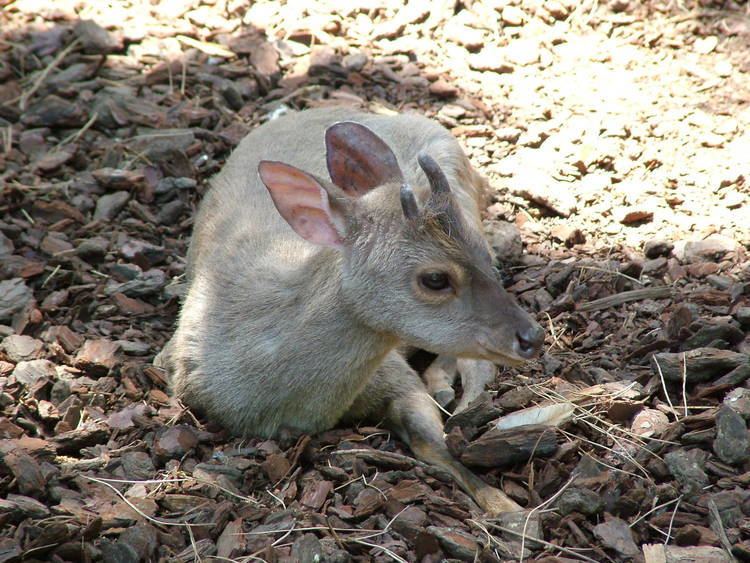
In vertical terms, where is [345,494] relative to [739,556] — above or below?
below

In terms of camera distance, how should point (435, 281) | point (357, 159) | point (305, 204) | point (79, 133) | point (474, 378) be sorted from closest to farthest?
point (435, 281)
point (305, 204)
point (357, 159)
point (474, 378)
point (79, 133)

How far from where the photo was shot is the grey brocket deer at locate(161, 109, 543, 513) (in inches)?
183

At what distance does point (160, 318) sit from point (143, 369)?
658 millimetres

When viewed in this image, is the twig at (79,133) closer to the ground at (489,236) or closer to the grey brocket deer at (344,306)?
the ground at (489,236)

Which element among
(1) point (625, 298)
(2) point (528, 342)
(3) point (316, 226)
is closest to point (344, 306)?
(3) point (316, 226)

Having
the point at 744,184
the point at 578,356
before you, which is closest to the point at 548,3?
the point at 744,184

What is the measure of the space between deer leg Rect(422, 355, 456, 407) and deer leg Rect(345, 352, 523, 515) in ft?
0.67

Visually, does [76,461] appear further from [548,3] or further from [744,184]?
[548,3]

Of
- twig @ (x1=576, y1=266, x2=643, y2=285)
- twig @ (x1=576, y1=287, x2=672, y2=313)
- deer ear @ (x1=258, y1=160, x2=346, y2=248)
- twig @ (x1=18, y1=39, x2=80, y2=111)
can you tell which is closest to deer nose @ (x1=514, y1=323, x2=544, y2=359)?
deer ear @ (x1=258, y1=160, x2=346, y2=248)

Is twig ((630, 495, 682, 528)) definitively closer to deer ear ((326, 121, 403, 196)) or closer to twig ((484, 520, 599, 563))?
twig ((484, 520, 599, 563))

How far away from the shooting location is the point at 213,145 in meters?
7.42

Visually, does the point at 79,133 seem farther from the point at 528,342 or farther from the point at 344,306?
the point at 528,342

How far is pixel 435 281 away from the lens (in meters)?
4.67

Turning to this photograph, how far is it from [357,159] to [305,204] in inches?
14.9
